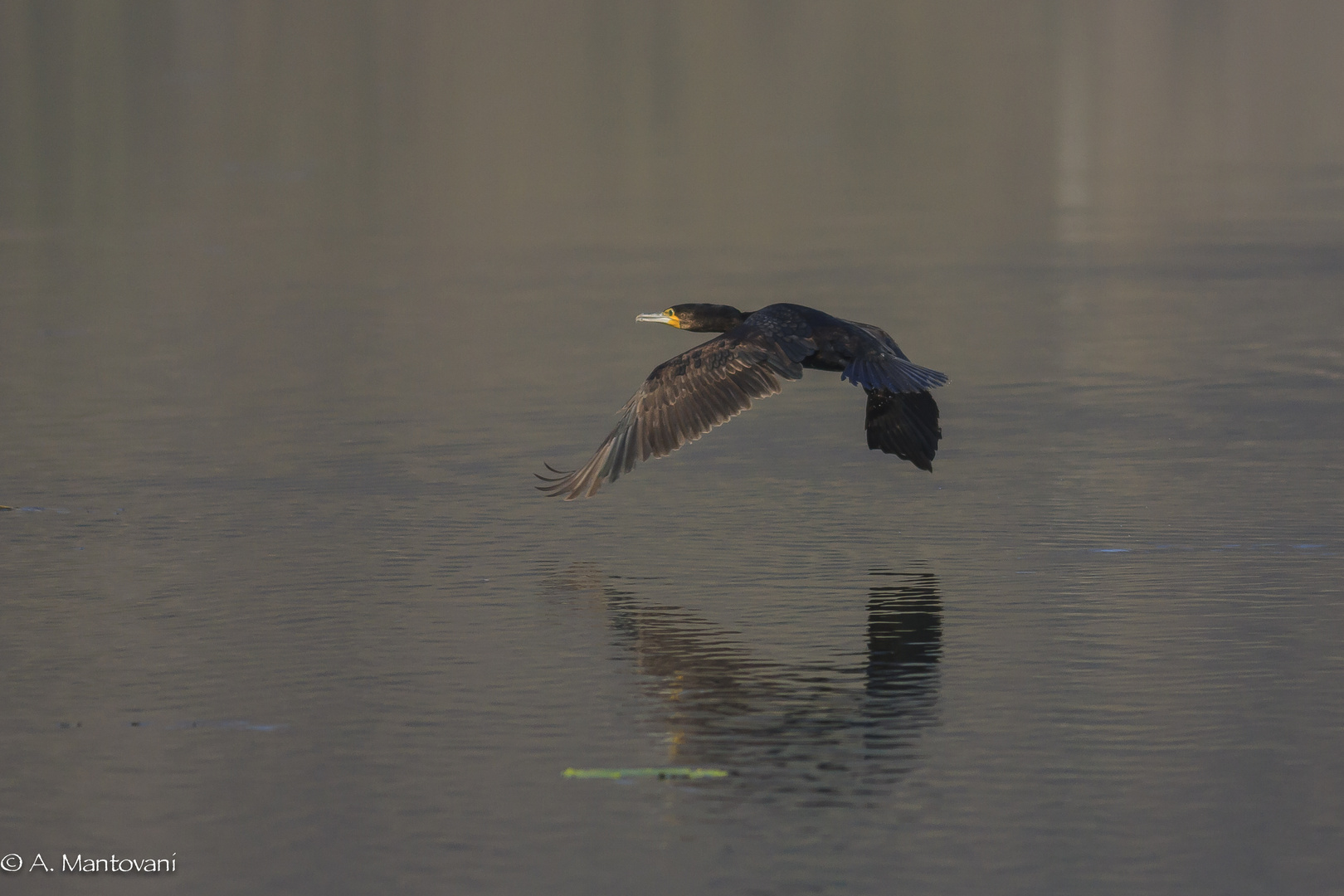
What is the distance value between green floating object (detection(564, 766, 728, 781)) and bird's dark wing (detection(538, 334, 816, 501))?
11.9 feet

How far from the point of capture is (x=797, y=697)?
9.23 meters

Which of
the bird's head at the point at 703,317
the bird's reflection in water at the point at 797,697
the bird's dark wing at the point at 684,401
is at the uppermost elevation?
the bird's head at the point at 703,317

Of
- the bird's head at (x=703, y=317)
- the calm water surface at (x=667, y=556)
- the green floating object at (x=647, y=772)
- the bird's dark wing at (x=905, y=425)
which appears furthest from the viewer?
the bird's head at (x=703, y=317)

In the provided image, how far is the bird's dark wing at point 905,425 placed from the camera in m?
13.1

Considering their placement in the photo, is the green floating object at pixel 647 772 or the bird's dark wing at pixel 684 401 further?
the bird's dark wing at pixel 684 401

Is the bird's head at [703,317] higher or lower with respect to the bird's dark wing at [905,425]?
higher

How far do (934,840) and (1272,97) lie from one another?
4280cm

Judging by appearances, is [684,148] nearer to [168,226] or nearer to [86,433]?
[168,226]

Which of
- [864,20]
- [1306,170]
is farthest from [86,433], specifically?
[864,20]

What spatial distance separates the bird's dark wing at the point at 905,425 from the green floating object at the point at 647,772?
5028 mm

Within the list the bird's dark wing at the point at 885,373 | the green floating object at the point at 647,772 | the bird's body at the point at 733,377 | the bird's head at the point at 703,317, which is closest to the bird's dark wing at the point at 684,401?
the bird's body at the point at 733,377

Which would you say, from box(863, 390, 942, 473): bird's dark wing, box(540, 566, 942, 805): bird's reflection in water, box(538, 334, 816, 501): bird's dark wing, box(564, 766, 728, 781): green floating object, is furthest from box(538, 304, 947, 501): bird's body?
box(564, 766, 728, 781): green floating object

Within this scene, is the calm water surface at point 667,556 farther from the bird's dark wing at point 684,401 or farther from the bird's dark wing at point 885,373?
the bird's dark wing at point 885,373

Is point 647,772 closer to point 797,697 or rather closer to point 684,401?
point 797,697
